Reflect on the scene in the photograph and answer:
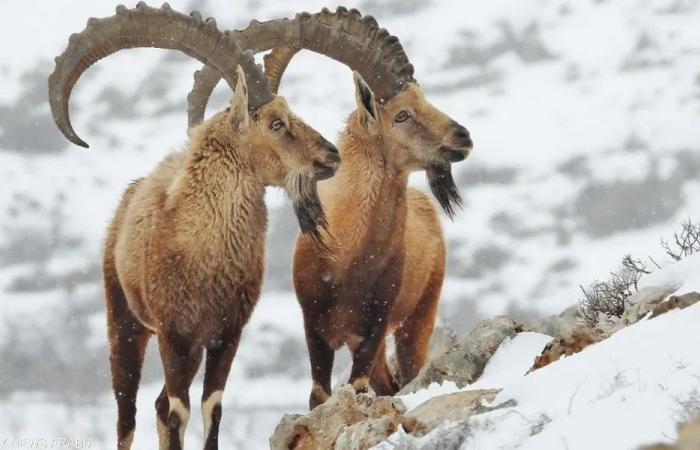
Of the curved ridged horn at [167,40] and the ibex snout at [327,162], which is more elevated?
the curved ridged horn at [167,40]

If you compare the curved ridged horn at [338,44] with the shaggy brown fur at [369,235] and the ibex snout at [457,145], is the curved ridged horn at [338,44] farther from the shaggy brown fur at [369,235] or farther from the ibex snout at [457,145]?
the ibex snout at [457,145]

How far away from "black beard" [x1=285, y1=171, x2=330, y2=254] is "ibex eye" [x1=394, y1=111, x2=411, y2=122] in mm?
1553

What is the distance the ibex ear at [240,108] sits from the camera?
1013 centimetres

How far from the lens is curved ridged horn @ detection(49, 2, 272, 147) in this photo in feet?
34.0

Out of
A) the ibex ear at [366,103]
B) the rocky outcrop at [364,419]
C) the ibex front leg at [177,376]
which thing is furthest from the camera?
the ibex ear at [366,103]

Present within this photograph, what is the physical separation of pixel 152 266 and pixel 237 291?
697 millimetres

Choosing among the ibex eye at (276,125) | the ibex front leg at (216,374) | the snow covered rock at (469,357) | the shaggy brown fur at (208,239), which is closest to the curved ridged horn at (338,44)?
the shaggy brown fur at (208,239)

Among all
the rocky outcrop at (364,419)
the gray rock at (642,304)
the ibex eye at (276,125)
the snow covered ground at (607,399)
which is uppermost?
the ibex eye at (276,125)

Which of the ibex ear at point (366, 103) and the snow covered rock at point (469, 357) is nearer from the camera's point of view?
the snow covered rock at point (469, 357)

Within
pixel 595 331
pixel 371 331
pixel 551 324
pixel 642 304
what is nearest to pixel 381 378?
pixel 551 324

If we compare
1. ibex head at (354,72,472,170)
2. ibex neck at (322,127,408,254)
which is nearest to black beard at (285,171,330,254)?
ibex neck at (322,127,408,254)

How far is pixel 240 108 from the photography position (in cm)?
1017

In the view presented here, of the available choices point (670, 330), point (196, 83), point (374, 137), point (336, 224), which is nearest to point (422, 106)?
point (374, 137)

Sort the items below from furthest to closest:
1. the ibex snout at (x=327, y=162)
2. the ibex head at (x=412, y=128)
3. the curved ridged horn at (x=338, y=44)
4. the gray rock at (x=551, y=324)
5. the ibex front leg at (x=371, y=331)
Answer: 1. the gray rock at (x=551, y=324)
2. the curved ridged horn at (x=338, y=44)
3. the ibex head at (x=412, y=128)
4. the ibex front leg at (x=371, y=331)
5. the ibex snout at (x=327, y=162)
